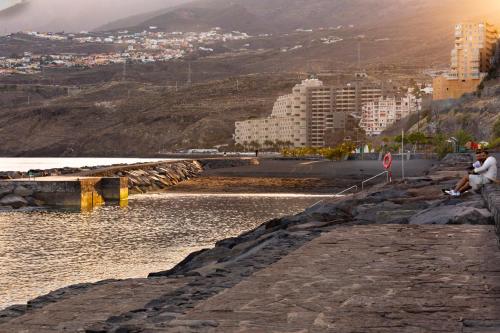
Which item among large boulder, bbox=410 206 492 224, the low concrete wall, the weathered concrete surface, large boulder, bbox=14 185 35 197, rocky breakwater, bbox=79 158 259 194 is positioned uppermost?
the low concrete wall

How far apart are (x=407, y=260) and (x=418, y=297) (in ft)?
7.16

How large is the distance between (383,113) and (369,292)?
188m

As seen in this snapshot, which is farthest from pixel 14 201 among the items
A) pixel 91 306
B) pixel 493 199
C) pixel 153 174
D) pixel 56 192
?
pixel 91 306

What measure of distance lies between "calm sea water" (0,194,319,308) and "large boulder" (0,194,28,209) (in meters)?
3.14

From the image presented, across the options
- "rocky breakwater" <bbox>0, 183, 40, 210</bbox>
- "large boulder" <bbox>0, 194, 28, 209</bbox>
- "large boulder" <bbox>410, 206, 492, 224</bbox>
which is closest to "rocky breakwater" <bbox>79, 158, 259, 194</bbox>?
"rocky breakwater" <bbox>0, 183, 40, 210</bbox>

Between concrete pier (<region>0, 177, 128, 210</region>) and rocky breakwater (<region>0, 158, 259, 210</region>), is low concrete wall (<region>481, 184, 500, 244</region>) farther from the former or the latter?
rocky breakwater (<region>0, 158, 259, 210</region>)

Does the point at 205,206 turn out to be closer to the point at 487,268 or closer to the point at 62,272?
the point at 62,272

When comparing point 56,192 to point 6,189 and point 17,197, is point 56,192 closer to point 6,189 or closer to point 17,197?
point 17,197

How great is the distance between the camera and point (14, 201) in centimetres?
4050

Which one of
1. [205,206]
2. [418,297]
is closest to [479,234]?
[418,297]

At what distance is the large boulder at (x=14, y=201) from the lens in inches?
1588

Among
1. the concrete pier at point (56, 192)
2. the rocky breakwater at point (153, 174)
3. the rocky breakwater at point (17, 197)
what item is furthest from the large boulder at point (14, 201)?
the rocky breakwater at point (153, 174)

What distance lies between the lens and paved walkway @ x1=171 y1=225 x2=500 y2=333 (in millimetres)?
6176

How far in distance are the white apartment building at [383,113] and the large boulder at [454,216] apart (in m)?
175
